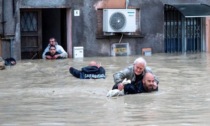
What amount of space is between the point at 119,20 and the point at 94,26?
0.97 meters

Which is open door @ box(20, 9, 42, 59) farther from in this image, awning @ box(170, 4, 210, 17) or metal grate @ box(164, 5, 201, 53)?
awning @ box(170, 4, 210, 17)

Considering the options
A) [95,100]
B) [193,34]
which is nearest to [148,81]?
[95,100]

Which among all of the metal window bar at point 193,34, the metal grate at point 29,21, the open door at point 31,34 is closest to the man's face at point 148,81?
the open door at point 31,34

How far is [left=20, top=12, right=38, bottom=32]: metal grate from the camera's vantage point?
25.5 metres

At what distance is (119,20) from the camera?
2573cm

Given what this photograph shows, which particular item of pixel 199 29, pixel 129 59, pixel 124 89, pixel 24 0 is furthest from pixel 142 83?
pixel 199 29

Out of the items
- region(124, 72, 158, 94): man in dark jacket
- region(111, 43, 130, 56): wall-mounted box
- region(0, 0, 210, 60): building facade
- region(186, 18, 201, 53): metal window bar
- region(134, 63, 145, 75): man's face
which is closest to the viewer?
region(134, 63, 145, 75): man's face

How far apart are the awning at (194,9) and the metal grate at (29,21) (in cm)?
554

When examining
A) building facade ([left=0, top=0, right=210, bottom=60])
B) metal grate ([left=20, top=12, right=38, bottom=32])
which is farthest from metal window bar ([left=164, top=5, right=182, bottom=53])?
metal grate ([left=20, top=12, right=38, bottom=32])

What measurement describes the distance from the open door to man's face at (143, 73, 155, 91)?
1276 cm

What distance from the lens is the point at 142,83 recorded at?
1331 cm

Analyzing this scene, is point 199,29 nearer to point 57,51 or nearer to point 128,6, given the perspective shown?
point 128,6

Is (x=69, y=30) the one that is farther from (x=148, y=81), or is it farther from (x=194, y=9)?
(x=148, y=81)

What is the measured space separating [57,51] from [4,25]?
2.15 meters
